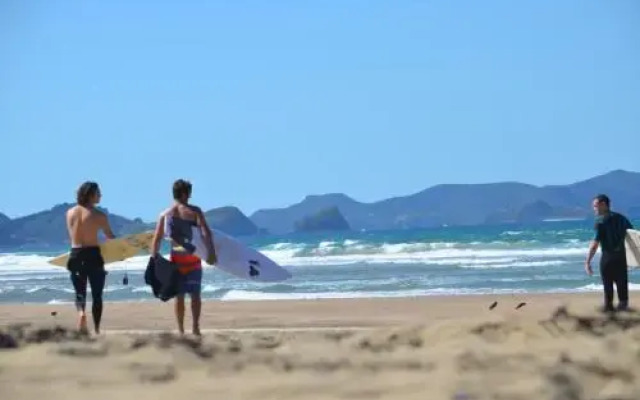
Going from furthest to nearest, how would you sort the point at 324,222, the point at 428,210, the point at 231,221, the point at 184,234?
1. the point at 428,210
2. the point at 324,222
3. the point at 231,221
4. the point at 184,234

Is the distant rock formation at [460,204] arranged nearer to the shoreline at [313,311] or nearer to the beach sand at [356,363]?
the shoreline at [313,311]

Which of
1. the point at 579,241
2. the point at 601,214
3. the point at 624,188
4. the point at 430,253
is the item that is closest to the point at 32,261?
the point at 430,253

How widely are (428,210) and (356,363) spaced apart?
159m

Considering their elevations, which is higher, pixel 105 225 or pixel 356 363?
pixel 105 225

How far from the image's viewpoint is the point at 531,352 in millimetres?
5816

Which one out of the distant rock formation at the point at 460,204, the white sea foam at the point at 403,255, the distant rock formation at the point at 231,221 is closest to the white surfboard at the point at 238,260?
the white sea foam at the point at 403,255

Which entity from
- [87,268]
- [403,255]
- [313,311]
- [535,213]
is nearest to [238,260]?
[87,268]

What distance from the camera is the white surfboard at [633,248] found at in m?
10.0

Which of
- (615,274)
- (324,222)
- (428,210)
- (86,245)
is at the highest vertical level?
(428,210)

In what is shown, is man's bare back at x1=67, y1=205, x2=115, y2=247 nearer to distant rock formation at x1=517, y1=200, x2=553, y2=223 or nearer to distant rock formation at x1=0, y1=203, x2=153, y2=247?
distant rock formation at x1=0, y1=203, x2=153, y2=247

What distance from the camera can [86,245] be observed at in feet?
25.9

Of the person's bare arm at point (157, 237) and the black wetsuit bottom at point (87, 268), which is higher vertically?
the person's bare arm at point (157, 237)

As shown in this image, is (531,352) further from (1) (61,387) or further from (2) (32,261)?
(2) (32,261)

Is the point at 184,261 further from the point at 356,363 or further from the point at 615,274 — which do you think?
the point at 615,274
